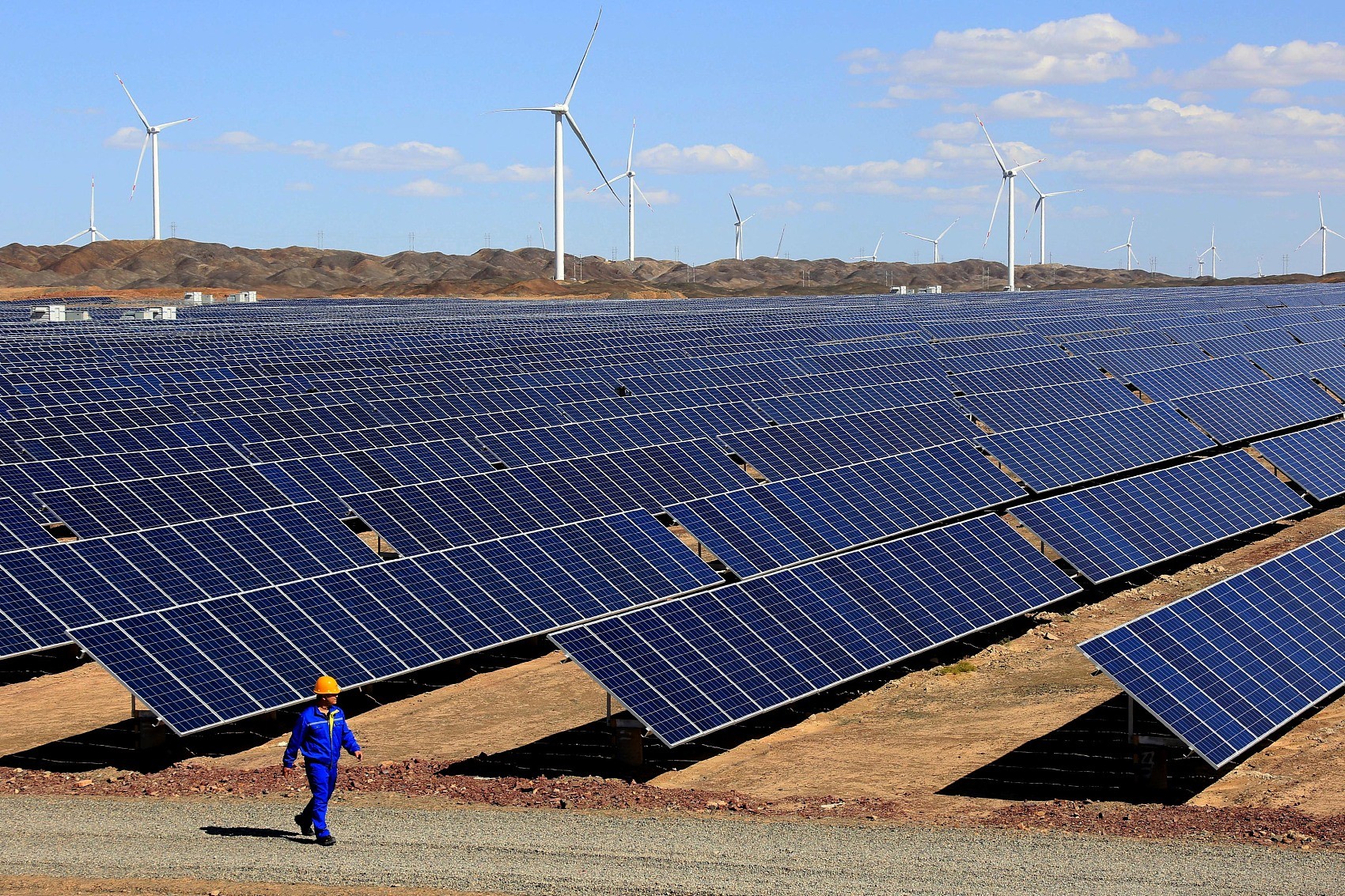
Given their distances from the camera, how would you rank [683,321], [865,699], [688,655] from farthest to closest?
[683,321] → [865,699] → [688,655]

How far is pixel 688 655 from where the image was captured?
22.2m

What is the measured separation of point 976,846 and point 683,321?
55.2 meters

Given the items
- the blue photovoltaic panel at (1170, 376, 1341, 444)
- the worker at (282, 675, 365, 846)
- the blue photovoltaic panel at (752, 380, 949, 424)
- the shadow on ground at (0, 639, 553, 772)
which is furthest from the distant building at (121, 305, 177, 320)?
the worker at (282, 675, 365, 846)

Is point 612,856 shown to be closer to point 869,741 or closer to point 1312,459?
point 869,741

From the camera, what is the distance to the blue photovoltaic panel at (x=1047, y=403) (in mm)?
46344

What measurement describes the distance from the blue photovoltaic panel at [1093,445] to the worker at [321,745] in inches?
1017

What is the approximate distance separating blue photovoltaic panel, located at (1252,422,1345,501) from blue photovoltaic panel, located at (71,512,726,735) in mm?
23079

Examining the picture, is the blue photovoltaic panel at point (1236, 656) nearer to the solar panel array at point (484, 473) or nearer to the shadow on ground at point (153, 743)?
the solar panel array at point (484, 473)

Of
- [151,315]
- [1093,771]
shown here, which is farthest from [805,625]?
[151,315]

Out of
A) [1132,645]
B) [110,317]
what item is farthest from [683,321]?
[1132,645]

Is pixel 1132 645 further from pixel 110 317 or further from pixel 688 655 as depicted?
pixel 110 317

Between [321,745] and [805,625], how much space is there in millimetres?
9956

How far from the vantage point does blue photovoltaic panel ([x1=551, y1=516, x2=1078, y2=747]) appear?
2134cm

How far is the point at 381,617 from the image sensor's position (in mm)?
24031
